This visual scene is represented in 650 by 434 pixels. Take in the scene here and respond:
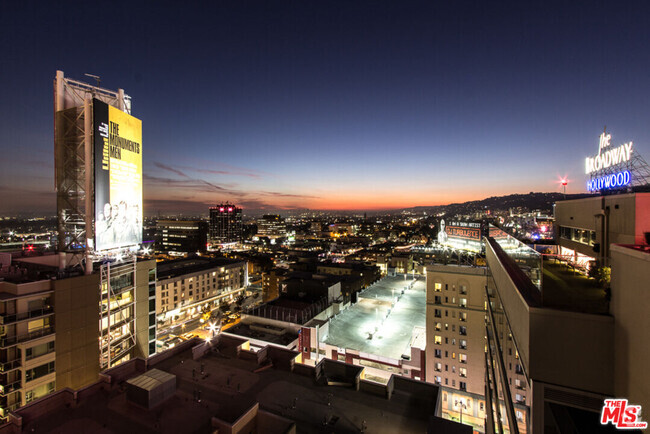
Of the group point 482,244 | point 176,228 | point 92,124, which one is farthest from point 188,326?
point 176,228

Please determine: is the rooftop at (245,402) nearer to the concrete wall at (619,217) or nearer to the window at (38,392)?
the concrete wall at (619,217)

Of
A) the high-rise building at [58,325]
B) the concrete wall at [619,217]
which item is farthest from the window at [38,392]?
the concrete wall at [619,217]

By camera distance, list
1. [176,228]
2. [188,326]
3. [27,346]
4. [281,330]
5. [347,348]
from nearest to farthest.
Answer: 1. [27,346]
2. [347,348]
3. [281,330]
4. [188,326]
5. [176,228]

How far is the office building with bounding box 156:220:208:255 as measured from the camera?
135 meters

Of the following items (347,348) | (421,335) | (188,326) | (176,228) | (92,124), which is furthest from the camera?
(176,228)

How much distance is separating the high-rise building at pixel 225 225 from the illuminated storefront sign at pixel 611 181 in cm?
18035

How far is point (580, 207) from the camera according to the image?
16625 millimetres

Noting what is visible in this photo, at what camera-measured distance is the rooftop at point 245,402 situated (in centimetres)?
1024

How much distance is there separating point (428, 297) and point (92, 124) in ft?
110

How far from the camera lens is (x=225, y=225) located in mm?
181625

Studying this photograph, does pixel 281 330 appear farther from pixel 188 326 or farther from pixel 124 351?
pixel 188 326

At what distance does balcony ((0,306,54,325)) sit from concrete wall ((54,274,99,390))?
447mm

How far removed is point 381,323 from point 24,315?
3064 centimetres

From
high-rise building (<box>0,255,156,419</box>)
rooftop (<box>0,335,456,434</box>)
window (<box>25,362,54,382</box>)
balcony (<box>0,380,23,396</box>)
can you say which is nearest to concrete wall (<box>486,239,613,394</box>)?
rooftop (<box>0,335,456,434</box>)
